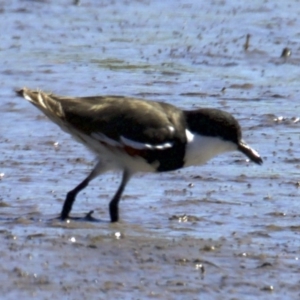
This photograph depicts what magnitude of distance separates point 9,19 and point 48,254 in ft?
31.7

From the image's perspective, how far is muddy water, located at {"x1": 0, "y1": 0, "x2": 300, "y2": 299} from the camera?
700 centimetres

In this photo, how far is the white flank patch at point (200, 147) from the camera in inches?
331

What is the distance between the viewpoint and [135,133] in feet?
27.3

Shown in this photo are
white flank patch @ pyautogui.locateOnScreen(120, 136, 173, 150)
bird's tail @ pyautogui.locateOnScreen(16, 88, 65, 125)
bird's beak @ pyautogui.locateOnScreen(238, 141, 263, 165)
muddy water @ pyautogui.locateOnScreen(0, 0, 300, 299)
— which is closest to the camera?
muddy water @ pyautogui.locateOnScreen(0, 0, 300, 299)

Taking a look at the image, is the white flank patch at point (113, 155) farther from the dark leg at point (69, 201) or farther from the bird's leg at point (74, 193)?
the dark leg at point (69, 201)

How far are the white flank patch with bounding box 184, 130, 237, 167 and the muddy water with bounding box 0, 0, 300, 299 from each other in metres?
0.40

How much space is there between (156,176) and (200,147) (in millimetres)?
1233

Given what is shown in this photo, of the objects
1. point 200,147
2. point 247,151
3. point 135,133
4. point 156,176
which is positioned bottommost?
point 156,176

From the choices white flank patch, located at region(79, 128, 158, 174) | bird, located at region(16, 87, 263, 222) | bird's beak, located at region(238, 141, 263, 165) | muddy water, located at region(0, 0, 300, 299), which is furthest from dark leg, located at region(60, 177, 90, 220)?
bird's beak, located at region(238, 141, 263, 165)

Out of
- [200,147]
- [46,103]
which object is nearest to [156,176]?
[200,147]

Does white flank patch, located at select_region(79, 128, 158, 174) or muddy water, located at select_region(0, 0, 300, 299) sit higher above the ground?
white flank patch, located at select_region(79, 128, 158, 174)

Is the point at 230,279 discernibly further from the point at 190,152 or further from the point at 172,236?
the point at 190,152

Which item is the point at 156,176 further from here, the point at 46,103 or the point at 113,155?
the point at 46,103

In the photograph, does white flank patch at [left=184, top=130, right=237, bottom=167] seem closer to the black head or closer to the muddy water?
the black head
